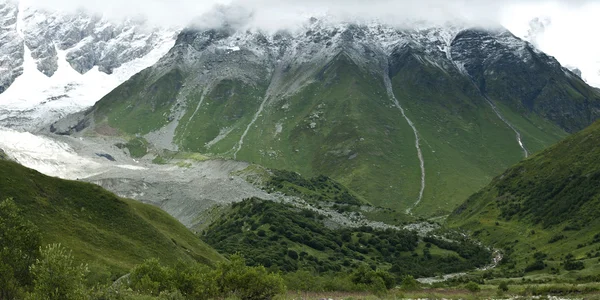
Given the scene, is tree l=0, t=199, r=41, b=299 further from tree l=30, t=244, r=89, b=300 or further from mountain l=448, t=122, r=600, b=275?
mountain l=448, t=122, r=600, b=275

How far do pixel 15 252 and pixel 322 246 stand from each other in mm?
112380

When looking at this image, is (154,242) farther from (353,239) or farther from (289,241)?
(353,239)

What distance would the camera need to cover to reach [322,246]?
147250mm

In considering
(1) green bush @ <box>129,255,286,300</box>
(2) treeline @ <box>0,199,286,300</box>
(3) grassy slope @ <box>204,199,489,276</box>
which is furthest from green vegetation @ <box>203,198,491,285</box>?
(2) treeline @ <box>0,199,286,300</box>

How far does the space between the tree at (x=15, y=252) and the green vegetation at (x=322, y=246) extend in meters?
78.8

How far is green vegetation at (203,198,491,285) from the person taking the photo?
129762 millimetres

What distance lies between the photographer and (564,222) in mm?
143125

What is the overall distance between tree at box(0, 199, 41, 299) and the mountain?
3682 inches

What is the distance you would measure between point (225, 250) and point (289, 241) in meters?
20.6

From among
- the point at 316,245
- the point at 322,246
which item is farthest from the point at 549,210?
the point at 316,245

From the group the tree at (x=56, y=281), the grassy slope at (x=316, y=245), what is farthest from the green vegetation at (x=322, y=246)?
the tree at (x=56, y=281)

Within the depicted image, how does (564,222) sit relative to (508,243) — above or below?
above

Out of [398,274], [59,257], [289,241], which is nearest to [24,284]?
[59,257]

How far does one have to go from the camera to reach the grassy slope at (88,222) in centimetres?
7950
